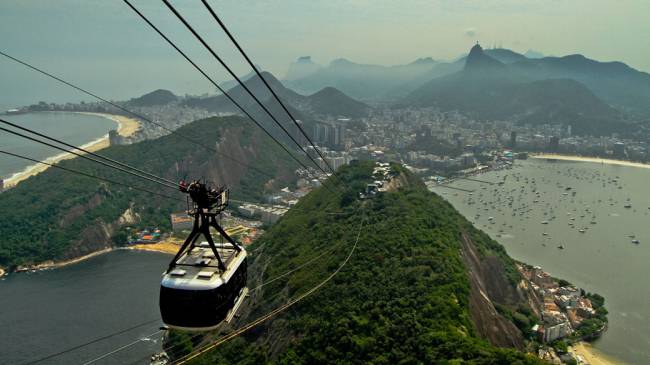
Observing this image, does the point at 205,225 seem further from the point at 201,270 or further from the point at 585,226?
the point at 585,226

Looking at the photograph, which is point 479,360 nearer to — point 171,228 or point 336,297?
point 336,297

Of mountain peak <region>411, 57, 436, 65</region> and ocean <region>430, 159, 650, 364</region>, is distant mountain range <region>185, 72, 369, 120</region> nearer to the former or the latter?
ocean <region>430, 159, 650, 364</region>

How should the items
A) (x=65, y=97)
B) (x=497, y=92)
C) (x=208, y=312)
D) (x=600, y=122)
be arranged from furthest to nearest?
(x=65, y=97)
(x=497, y=92)
(x=600, y=122)
(x=208, y=312)

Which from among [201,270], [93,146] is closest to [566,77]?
[93,146]

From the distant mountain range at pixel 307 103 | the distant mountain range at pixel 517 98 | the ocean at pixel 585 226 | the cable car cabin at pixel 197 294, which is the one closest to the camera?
the cable car cabin at pixel 197 294

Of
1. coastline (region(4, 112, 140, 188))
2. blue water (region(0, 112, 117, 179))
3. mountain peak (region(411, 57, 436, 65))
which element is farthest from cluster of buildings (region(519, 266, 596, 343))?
mountain peak (region(411, 57, 436, 65))

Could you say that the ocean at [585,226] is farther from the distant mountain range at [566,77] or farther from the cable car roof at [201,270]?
the distant mountain range at [566,77]

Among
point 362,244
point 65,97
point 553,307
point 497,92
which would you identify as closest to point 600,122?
point 497,92

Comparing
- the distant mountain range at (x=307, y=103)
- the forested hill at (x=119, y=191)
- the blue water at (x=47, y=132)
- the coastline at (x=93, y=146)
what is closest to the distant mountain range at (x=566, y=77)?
the distant mountain range at (x=307, y=103)
